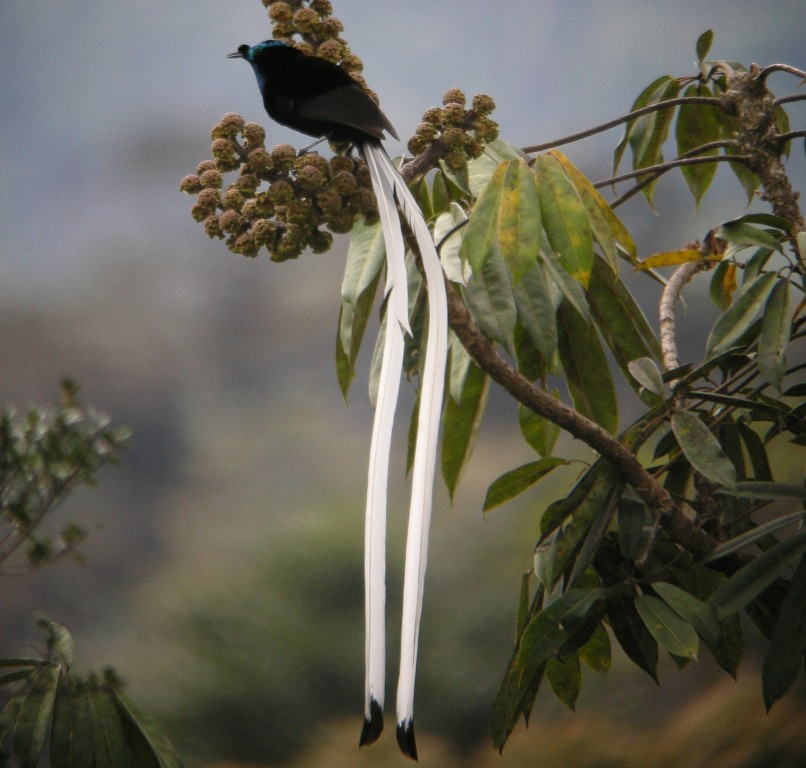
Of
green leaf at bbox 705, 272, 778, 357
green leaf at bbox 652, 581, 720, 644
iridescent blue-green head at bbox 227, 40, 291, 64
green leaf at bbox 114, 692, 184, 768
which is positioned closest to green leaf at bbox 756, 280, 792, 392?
green leaf at bbox 705, 272, 778, 357

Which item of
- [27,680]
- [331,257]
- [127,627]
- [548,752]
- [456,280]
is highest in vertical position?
[331,257]

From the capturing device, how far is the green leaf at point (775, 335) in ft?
2.77

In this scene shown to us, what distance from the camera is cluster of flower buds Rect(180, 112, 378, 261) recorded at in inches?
29.5

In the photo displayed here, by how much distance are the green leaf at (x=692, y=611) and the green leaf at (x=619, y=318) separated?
12.1 inches

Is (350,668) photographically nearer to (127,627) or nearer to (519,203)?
(127,627)

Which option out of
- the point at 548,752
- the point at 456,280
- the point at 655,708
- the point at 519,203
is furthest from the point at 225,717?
the point at 519,203

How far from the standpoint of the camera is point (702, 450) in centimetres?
88

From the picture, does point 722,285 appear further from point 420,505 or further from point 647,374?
point 420,505

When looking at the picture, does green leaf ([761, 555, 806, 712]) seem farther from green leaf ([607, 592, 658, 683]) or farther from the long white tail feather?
the long white tail feather

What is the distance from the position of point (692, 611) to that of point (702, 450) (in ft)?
0.54

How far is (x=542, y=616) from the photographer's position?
84cm

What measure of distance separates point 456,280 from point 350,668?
1008 mm

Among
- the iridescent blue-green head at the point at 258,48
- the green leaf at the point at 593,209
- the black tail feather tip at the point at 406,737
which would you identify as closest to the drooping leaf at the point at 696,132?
the green leaf at the point at 593,209

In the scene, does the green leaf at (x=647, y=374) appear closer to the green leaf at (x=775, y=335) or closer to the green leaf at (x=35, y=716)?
the green leaf at (x=775, y=335)
